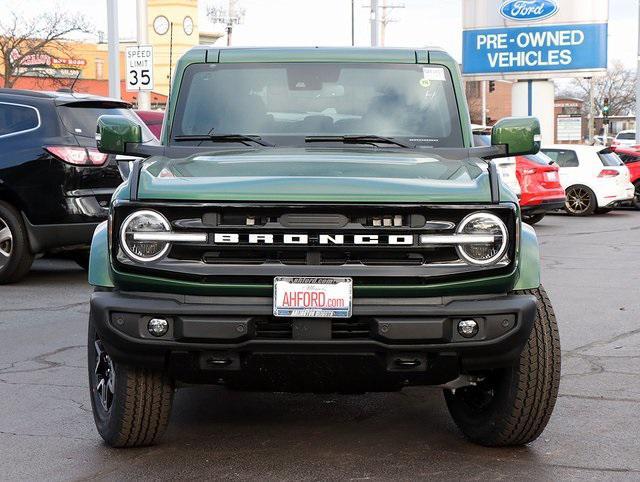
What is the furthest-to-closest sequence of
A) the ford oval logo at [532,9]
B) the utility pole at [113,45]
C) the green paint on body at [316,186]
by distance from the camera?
the ford oval logo at [532,9]
the utility pole at [113,45]
the green paint on body at [316,186]

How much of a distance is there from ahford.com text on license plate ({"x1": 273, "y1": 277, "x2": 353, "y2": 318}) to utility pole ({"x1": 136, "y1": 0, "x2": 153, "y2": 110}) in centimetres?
1901

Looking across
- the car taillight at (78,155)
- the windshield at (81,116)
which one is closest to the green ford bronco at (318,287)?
the car taillight at (78,155)

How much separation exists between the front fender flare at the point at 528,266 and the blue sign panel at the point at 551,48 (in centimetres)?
3174

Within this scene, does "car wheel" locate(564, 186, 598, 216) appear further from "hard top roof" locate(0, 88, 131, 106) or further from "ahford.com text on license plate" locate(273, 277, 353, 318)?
"ahford.com text on license plate" locate(273, 277, 353, 318)

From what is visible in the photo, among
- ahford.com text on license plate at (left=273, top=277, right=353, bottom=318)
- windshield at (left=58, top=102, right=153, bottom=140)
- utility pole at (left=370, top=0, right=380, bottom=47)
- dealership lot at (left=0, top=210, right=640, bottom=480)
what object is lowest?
dealership lot at (left=0, top=210, right=640, bottom=480)

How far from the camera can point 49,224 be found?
434 inches

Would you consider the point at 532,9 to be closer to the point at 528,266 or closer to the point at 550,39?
the point at 550,39

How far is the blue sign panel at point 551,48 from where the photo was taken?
35.9m

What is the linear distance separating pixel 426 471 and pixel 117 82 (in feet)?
61.2

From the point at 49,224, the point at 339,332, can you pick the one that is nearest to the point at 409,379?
the point at 339,332

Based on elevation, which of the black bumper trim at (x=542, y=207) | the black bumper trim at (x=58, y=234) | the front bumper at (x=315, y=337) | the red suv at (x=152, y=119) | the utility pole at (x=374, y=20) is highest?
the utility pole at (x=374, y=20)

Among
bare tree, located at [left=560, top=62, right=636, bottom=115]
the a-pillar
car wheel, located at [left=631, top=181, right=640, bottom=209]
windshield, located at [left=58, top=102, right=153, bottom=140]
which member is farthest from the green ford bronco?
bare tree, located at [left=560, top=62, right=636, bottom=115]

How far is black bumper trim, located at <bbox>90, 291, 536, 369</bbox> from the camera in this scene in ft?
15.2

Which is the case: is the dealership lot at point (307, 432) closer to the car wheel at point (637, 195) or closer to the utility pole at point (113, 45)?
the utility pole at point (113, 45)
